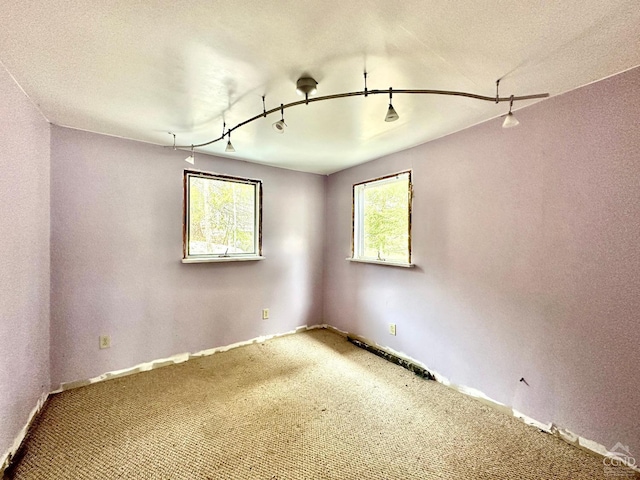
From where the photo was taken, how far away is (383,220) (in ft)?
9.95

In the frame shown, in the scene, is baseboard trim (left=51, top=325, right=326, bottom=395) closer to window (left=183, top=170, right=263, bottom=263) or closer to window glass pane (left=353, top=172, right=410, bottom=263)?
window (left=183, top=170, right=263, bottom=263)

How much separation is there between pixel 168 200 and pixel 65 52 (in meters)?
1.48

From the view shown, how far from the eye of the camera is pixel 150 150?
2.53m

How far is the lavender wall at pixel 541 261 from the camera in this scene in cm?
146

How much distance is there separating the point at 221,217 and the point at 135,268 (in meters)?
0.96

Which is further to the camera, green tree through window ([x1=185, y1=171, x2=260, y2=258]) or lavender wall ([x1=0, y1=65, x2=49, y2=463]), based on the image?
green tree through window ([x1=185, y1=171, x2=260, y2=258])

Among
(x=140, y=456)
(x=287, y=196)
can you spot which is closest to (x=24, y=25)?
(x=140, y=456)

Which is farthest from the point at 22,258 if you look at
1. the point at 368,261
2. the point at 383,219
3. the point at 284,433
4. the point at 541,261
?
the point at 541,261

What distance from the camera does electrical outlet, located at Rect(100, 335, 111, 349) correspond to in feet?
7.60

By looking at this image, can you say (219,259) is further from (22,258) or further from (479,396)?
(479,396)

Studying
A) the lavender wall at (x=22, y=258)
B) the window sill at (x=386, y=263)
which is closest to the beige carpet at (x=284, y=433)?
the lavender wall at (x=22, y=258)

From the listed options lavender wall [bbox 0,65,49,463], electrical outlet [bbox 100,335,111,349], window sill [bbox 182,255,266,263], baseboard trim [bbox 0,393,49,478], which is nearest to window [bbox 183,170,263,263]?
window sill [bbox 182,255,266,263]

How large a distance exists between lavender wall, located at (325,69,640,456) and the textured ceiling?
29 cm

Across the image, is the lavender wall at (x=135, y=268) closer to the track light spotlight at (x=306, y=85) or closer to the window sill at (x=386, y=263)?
the window sill at (x=386, y=263)
